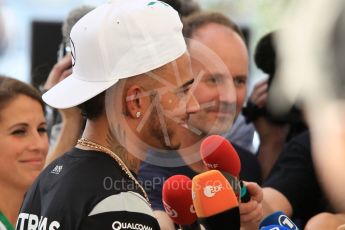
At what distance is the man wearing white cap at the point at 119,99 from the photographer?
1870mm

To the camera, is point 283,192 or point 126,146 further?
point 283,192

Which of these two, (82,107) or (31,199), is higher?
(82,107)

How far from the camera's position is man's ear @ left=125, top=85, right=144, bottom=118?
193 cm

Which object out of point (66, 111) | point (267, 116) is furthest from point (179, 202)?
point (267, 116)

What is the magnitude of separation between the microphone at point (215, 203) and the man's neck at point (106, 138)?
19 cm

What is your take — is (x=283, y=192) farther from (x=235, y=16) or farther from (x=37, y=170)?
(x=235, y=16)

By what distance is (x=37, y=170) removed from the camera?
317cm

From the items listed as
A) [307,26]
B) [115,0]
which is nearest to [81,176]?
[115,0]

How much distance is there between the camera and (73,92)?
2.01 meters

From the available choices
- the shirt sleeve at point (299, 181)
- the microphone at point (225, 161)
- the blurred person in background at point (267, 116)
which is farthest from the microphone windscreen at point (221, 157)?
the blurred person in background at point (267, 116)

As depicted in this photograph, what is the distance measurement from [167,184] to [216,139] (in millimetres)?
200

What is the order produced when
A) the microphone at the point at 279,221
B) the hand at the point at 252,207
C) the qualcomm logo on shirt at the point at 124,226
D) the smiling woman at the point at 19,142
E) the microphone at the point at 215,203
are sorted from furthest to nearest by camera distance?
the smiling woman at the point at 19,142, the hand at the point at 252,207, the microphone at the point at 279,221, the microphone at the point at 215,203, the qualcomm logo on shirt at the point at 124,226

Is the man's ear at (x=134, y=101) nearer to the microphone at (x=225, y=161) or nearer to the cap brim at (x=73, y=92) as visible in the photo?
the cap brim at (x=73, y=92)

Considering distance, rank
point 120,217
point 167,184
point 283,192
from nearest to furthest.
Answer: point 120,217 → point 167,184 → point 283,192
